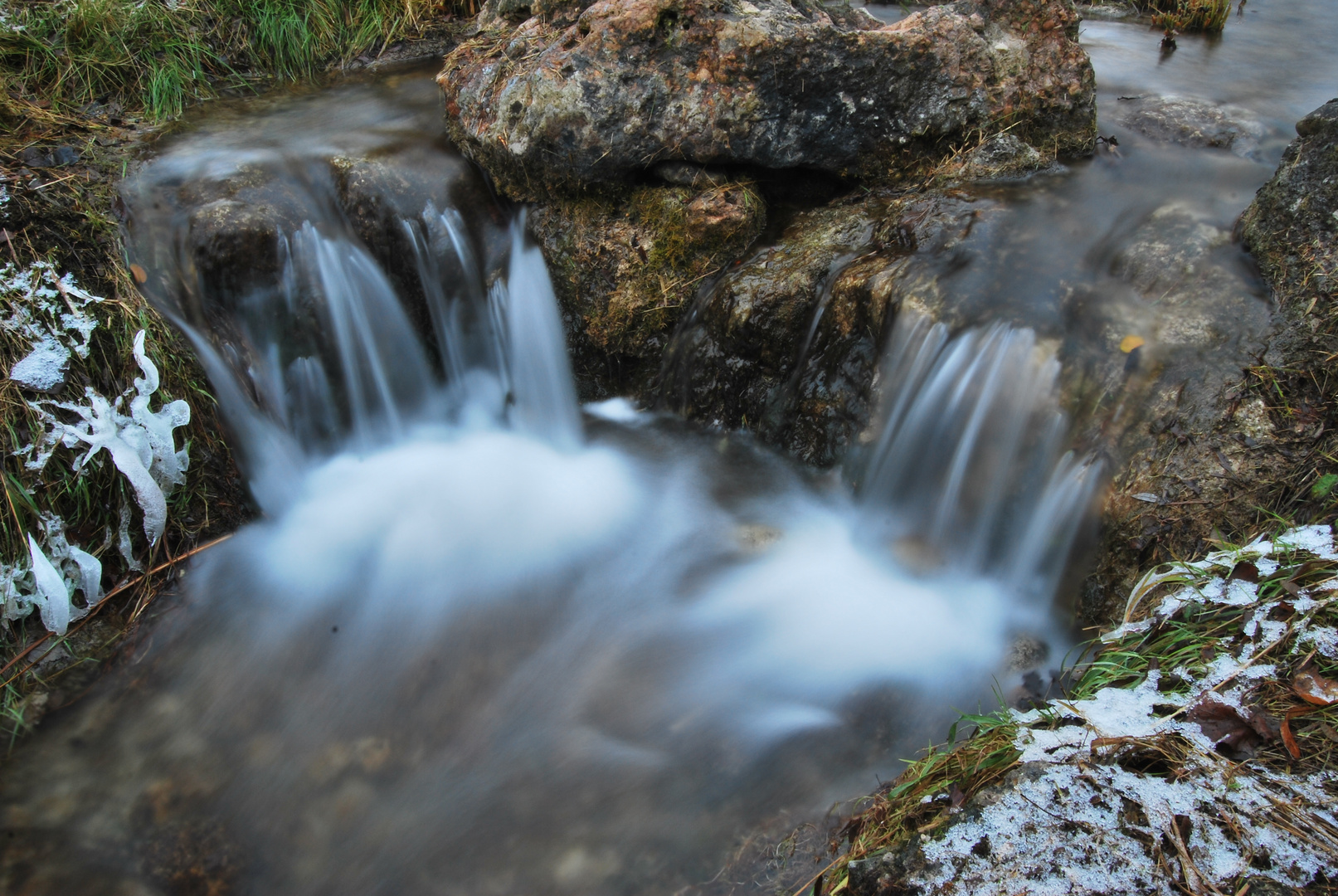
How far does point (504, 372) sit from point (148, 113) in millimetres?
2856

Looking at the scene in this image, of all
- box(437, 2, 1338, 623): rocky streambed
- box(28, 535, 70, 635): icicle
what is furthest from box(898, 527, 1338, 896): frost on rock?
box(28, 535, 70, 635): icicle

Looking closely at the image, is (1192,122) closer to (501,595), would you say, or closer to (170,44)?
(501,595)

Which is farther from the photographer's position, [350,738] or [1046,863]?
[350,738]

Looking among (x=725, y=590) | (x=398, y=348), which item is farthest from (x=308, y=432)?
(x=725, y=590)

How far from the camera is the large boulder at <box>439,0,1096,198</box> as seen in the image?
3807 millimetres

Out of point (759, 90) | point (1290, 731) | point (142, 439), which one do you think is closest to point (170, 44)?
point (142, 439)

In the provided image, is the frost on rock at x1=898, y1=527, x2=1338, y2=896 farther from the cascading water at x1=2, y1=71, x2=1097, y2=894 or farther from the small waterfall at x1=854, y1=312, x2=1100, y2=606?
the small waterfall at x1=854, y1=312, x2=1100, y2=606

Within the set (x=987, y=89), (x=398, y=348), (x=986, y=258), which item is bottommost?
(x=398, y=348)

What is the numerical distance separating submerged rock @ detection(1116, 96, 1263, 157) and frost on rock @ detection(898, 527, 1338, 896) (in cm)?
339

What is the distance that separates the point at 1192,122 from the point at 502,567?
15.1 feet

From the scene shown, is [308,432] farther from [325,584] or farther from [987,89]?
[987,89]

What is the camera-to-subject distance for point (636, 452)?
412 centimetres

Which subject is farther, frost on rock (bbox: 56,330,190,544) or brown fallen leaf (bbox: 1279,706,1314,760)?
frost on rock (bbox: 56,330,190,544)

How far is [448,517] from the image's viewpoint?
3.77 m
